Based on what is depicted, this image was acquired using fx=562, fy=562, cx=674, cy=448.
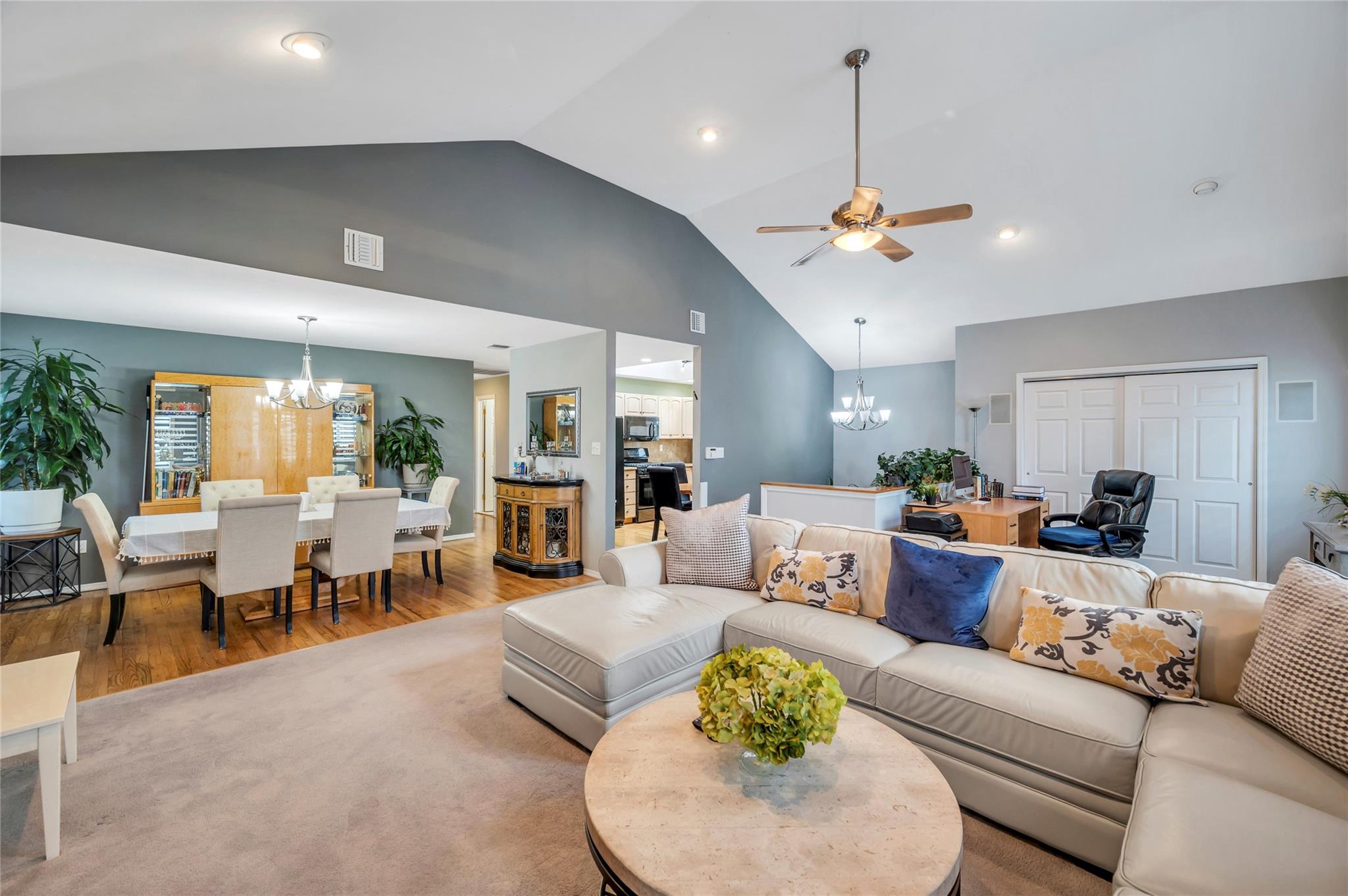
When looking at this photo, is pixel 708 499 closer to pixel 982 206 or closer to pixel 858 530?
pixel 858 530

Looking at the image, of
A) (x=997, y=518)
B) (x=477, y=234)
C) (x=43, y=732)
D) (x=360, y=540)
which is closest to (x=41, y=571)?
(x=360, y=540)

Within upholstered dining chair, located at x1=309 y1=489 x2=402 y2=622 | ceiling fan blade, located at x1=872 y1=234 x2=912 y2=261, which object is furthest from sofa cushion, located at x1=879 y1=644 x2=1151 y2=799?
upholstered dining chair, located at x1=309 y1=489 x2=402 y2=622

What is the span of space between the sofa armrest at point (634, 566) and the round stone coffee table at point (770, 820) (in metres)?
1.46

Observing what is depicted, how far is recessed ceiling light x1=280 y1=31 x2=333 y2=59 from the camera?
2.24 m

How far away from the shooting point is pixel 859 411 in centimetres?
710

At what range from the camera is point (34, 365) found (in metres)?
4.07

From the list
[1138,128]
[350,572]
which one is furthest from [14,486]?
[1138,128]

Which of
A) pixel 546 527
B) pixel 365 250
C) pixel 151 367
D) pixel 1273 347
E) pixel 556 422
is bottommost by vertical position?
pixel 546 527

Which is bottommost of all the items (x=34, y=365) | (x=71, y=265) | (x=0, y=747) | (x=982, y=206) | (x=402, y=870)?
(x=402, y=870)

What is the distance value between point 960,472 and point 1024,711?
3637 millimetres

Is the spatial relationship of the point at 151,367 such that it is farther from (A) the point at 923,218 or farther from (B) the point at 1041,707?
(B) the point at 1041,707

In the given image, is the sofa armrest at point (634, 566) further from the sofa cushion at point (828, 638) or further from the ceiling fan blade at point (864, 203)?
the ceiling fan blade at point (864, 203)

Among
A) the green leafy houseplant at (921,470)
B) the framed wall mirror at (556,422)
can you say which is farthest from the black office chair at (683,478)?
the green leafy houseplant at (921,470)

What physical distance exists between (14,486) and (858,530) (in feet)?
19.8
